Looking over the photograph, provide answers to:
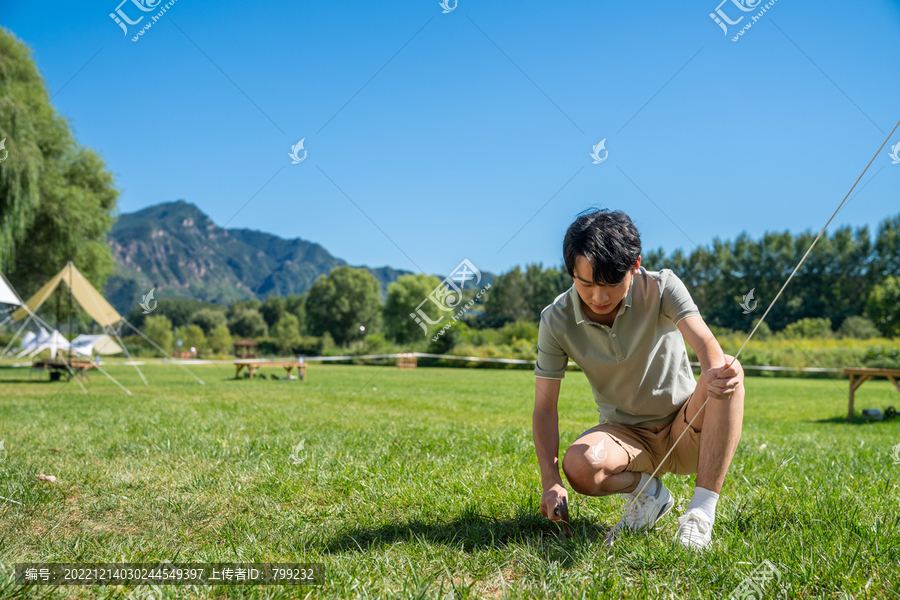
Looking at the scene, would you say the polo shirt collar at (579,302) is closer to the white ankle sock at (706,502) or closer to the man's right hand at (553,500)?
the man's right hand at (553,500)

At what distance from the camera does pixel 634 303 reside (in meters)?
2.33

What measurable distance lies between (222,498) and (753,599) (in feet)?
8.15

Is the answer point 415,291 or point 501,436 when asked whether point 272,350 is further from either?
point 501,436

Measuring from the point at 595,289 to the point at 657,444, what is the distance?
2.84ft

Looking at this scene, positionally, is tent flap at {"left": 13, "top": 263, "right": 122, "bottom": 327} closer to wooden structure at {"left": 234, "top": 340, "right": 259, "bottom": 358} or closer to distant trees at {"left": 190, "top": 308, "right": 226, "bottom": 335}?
wooden structure at {"left": 234, "top": 340, "right": 259, "bottom": 358}

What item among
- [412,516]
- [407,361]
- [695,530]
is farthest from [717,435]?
[407,361]

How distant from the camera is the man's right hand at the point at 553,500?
6.87ft

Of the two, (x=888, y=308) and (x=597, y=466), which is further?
(x=888, y=308)

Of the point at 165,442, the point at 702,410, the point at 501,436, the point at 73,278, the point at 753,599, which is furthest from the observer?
the point at 73,278

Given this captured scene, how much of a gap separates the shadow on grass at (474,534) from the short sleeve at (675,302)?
3.28 ft

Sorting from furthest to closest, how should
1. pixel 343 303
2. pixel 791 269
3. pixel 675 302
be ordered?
pixel 343 303
pixel 791 269
pixel 675 302

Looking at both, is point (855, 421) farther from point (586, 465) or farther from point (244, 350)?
point (244, 350)

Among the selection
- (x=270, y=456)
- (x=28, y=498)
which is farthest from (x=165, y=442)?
(x=28, y=498)

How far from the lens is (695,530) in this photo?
82.7 inches
